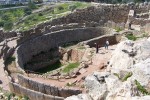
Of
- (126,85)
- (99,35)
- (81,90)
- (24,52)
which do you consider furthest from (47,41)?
(126,85)

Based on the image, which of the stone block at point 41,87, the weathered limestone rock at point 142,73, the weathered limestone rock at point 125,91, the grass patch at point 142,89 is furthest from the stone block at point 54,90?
the grass patch at point 142,89

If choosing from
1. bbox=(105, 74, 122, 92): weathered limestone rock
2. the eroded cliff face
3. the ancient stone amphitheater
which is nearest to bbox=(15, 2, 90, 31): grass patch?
the ancient stone amphitheater

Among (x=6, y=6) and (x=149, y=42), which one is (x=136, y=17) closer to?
(x=149, y=42)

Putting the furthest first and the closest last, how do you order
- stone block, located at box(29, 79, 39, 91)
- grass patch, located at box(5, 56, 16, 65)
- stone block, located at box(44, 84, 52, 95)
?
grass patch, located at box(5, 56, 16, 65) → stone block, located at box(29, 79, 39, 91) → stone block, located at box(44, 84, 52, 95)

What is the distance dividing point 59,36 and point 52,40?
4.01 ft

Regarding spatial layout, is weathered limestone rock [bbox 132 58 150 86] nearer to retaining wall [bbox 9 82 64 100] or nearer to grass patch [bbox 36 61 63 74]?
retaining wall [bbox 9 82 64 100]

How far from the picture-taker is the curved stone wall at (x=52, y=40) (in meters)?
45.8

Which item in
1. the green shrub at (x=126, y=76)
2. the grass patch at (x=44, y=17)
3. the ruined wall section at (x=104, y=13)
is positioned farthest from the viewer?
the grass patch at (x=44, y=17)

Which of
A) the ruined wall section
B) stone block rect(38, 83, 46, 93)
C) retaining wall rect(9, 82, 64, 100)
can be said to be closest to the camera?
retaining wall rect(9, 82, 64, 100)

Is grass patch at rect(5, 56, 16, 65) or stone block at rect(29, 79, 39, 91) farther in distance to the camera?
grass patch at rect(5, 56, 16, 65)

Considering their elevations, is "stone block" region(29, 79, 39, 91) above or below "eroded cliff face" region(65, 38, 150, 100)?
below

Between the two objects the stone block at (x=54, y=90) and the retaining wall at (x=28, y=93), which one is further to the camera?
the stone block at (x=54, y=90)

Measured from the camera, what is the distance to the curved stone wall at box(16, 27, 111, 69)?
45.8 metres

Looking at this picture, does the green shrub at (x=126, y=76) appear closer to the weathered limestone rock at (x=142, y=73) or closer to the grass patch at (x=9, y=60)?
the weathered limestone rock at (x=142, y=73)
